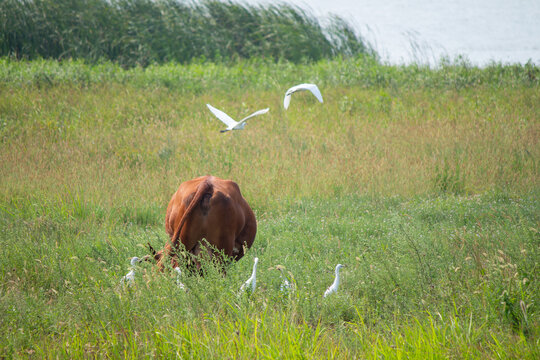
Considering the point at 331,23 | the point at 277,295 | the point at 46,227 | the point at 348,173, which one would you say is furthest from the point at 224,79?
the point at 277,295

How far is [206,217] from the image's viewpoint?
4383 millimetres

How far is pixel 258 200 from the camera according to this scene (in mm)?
7551

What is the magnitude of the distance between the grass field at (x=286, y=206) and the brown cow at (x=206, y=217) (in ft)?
1.17

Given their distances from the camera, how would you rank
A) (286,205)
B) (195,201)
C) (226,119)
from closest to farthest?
(195,201) → (226,119) → (286,205)

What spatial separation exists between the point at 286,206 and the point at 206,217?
3178 millimetres

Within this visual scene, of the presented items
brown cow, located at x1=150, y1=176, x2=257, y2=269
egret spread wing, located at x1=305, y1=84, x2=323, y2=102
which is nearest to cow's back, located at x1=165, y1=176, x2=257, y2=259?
brown cow, located at x1=150, y1=176, x2=257, y2=269

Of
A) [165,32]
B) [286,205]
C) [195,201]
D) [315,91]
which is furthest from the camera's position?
[165,32]

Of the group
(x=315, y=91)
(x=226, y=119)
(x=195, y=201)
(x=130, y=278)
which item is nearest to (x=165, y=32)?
(x=226, y=119)

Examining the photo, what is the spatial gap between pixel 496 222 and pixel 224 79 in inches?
376

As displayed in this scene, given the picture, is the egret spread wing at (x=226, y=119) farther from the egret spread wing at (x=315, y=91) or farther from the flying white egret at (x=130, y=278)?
the flying white egret at (x=130, y=278)

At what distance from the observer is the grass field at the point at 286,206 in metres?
3.61

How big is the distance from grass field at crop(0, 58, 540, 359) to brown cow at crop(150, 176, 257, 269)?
0.36 metres

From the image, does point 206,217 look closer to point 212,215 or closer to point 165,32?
point 212,215

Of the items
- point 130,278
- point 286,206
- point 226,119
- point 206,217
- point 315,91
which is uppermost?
point 315,91
